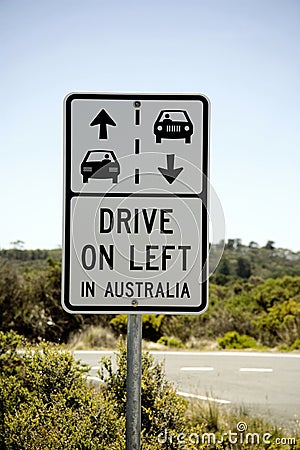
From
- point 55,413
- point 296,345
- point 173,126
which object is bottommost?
point 55,413

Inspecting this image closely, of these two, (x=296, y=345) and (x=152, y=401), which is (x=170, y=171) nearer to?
(x=152, y=401)

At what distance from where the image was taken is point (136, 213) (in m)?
2.06

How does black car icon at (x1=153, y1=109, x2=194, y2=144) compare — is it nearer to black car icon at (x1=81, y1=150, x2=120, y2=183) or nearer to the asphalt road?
black car icon at (x1=81, y1=150, x2=120, y2=183)

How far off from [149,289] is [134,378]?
0.26m

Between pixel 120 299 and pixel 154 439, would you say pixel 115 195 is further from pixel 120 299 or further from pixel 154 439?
pixel 154 439

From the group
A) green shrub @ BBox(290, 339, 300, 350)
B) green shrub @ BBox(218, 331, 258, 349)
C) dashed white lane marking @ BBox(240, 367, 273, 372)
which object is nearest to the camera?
dashed white lane marking @ BBox(240, 367, 273, 372)

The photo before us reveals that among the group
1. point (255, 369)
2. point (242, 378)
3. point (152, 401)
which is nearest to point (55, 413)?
point (152, 401)

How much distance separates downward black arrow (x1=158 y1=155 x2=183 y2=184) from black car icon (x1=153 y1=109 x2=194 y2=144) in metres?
0.07

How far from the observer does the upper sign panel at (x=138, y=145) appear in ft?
6.81

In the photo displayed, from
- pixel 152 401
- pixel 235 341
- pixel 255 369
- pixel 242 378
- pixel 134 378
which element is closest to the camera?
pixel 134 378

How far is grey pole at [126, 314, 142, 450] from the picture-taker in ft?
6.68

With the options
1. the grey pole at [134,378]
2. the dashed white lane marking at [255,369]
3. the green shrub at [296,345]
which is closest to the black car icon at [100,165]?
the grey pole at [134,378]

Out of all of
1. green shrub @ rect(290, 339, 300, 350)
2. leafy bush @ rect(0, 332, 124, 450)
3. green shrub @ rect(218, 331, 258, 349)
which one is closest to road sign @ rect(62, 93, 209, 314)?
leafy bush @ rect(0, 332, 124, 450)

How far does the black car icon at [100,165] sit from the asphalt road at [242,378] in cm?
451
